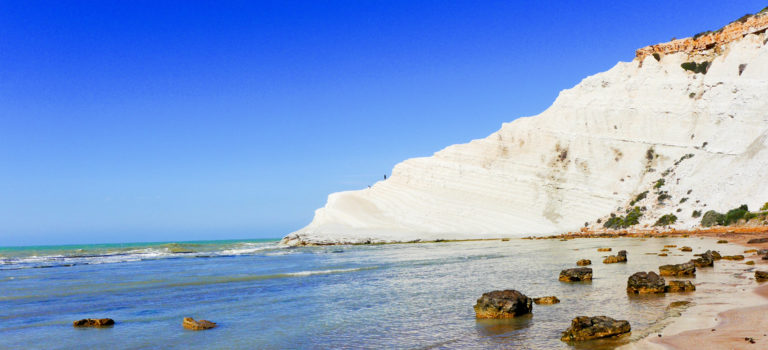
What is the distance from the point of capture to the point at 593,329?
7.95m

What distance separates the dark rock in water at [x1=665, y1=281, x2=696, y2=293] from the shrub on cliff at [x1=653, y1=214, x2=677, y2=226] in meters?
35.8

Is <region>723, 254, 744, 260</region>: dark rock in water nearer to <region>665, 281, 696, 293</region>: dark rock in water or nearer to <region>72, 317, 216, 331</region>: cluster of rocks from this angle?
<region>665, 281, 696, 293</region>: dark rock in water

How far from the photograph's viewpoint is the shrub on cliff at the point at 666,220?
43.9m

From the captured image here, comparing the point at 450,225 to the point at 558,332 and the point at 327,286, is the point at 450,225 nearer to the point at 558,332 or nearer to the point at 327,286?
the point at 327,286

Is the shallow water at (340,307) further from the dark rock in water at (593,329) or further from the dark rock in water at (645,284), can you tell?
the dark rock in water at (645,284)

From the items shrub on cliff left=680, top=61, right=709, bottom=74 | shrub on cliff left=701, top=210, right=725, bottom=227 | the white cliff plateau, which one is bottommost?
shrub on cliff left=701, top=210, right=725, bottom=227

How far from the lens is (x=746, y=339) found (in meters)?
7.04

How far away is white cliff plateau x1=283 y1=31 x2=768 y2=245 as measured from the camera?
50688 millimetres

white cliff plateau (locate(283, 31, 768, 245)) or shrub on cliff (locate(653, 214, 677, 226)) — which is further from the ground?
white cliff plateau (locate(283, 31, 768, 245))

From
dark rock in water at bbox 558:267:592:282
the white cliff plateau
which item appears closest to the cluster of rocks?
dark rock in water at bbox 558:267:592:282

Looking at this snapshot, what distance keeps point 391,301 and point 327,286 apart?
4.57m

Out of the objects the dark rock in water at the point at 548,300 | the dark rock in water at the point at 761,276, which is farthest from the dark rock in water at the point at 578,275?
the dark rock in water at the point at 761,276

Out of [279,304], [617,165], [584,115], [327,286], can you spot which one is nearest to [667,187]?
[617,165]

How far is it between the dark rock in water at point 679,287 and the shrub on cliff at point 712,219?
103 feet
